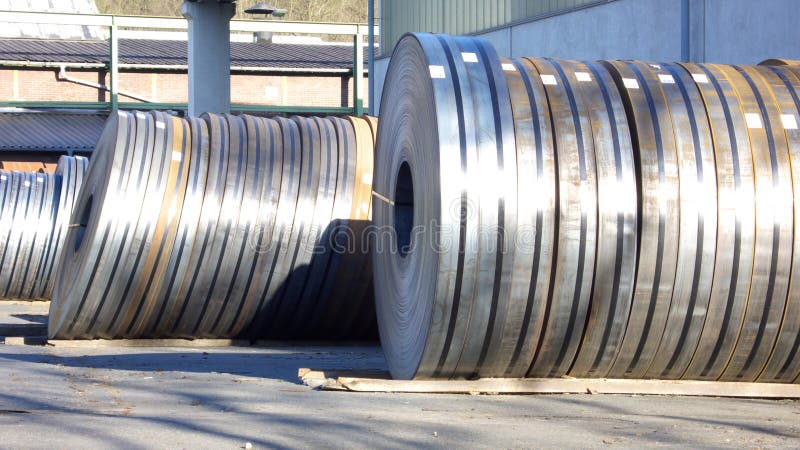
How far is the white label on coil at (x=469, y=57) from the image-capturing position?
6449 mm

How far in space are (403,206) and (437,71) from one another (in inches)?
61.2

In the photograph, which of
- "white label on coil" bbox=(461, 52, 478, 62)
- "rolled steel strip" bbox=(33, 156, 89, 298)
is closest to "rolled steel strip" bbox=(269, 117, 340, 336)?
"white label on coil" bbox=(461, 52, 478, 62)

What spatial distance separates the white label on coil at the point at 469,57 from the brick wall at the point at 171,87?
30.6 metres

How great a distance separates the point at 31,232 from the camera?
51.8ft

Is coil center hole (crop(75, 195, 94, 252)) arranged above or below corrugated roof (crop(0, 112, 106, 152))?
below

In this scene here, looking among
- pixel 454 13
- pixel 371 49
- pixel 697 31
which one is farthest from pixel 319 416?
pixel 371 49

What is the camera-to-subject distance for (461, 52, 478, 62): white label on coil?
21.2ft

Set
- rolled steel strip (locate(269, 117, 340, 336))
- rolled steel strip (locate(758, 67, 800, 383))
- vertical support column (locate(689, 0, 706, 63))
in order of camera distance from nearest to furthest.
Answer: rolled steel strip (locate(758, 67, 800, 383)), rolled steel strip (locate(269, 117, 340, 336)), vertical support column (locate(689, 0, 706, 63))

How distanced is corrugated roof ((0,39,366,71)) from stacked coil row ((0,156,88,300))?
20477 mm

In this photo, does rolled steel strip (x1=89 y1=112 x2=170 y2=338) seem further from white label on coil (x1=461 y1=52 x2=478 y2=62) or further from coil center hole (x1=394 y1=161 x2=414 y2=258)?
white label on coil (x1=461 y1=52 x2=478 y2=62)

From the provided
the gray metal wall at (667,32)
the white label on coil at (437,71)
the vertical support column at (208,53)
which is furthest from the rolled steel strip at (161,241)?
the vertical support column at (208,53)

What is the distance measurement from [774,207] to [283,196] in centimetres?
476

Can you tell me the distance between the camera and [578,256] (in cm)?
608

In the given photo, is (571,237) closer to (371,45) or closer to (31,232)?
(31,232)
